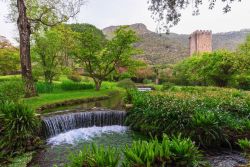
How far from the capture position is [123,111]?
12742mm

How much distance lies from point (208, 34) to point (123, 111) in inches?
2292

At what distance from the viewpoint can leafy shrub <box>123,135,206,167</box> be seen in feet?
17.0

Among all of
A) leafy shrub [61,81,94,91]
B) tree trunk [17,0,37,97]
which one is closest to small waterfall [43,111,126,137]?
tree trunk [17,0,37,97]

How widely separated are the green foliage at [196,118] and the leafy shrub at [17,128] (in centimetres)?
424

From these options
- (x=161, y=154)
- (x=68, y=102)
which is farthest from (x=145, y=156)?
(x=68, y=102)

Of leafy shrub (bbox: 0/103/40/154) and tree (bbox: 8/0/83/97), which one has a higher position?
tree (bbox: 8/0/83/97)

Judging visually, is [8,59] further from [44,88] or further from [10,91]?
[10,91]

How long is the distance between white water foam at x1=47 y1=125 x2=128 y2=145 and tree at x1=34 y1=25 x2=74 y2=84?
10.2 m

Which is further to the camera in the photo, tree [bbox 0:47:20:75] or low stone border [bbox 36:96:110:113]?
tree [bbox 0:47:20:75]

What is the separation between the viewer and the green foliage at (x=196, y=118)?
8414 mm

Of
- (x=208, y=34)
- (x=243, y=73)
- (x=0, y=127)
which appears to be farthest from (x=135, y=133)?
A: (x=208, y=34)

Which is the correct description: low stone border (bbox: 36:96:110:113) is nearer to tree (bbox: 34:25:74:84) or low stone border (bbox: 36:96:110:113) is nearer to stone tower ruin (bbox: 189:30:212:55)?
tree (bbox: 34:25:74:84)

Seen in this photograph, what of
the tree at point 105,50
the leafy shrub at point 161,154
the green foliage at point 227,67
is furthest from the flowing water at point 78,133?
the green foliage at point 227,67

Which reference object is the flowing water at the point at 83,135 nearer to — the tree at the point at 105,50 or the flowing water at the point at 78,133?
the flowing water at the point at 78,133
